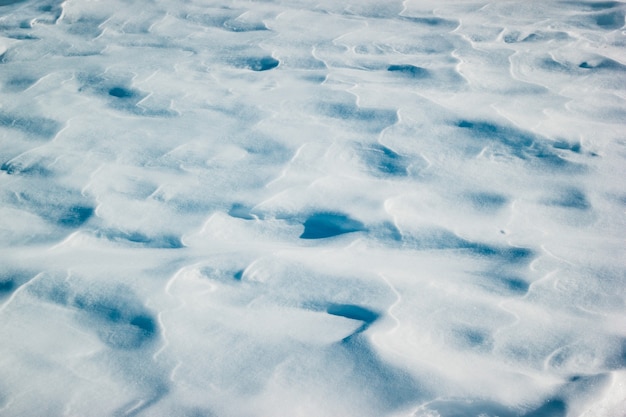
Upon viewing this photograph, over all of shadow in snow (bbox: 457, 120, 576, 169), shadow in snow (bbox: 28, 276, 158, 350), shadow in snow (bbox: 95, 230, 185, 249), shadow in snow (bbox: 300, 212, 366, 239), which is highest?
shadow in snow (bbox: 457, 120, 576, 169)

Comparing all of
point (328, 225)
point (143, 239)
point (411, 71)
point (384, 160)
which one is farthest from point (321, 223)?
point (411, 71)

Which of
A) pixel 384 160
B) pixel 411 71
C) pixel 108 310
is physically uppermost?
pixel 411 71

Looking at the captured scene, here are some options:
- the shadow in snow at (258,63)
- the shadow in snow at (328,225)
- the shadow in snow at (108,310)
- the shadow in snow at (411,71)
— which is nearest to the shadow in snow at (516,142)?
the shadow in snow at (411,71)

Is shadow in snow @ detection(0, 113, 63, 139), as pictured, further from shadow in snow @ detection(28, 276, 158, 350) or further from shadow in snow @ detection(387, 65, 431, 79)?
shadow in snow @ detection(387, 65, 431, 79)

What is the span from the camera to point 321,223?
1.74m

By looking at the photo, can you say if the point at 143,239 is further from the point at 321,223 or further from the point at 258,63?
the point at 258,63

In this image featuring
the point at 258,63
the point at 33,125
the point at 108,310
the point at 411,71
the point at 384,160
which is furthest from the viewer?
the point at 258,63

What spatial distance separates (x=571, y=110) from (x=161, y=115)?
5.29ft

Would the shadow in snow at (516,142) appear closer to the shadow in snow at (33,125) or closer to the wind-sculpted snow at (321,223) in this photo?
the wind-sculpted snow at (321,223)

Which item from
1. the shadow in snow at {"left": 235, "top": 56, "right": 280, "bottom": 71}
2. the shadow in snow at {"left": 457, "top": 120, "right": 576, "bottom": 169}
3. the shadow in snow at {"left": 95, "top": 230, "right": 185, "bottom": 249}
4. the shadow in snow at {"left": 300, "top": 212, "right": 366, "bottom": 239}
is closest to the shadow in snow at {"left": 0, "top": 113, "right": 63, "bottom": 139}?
→ the shadow in snow at {"left": 95, "top": 230, "right": 185, "bottom": 249}

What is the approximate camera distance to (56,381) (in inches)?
50.8

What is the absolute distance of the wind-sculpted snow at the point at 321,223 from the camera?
127 cm

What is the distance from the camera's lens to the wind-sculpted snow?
1.27 metres

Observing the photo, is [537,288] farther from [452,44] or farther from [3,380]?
[452,44]
